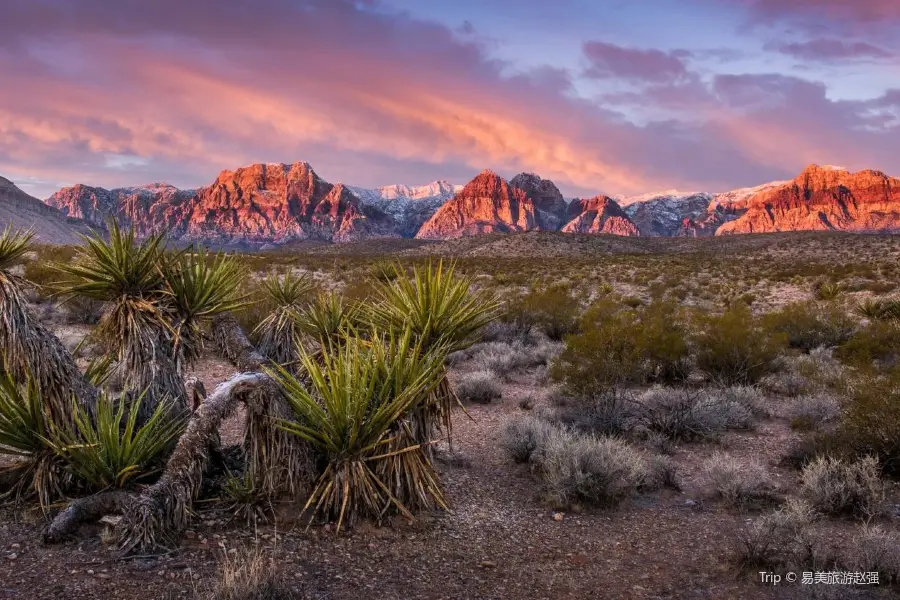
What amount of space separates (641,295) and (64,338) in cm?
2296

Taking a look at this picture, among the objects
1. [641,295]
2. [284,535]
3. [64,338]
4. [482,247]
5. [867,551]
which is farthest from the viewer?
[482,247]

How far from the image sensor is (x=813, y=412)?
8.75m

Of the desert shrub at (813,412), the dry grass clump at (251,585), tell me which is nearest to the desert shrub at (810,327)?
the desert shrub at (813,412)

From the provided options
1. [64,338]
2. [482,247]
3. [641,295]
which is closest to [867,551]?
[64,338]

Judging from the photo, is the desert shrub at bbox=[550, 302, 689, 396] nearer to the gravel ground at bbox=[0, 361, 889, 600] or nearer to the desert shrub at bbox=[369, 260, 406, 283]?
the gravel ground at bbox=[0, 361, 889, 600]

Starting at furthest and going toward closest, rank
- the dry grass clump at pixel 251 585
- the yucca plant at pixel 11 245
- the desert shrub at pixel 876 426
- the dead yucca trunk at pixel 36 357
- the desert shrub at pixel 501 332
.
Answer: the desert shrub at pixel 501 332 → the desert shrub at pixel 876 426 → the yucca plant at pixel 11 245 → the dead yucca trunk at pixel 36 357 → the dry grass clump at pixel 251 585

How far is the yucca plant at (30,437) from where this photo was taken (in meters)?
4.87

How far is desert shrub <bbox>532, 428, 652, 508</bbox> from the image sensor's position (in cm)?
615

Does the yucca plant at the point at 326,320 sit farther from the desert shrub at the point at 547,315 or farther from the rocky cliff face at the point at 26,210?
the rocky cliff face at the point at 26,210

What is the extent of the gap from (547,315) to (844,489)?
35.9ft

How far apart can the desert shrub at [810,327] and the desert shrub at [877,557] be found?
1040 cm

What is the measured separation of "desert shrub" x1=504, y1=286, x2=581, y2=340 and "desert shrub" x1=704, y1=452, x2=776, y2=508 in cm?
947

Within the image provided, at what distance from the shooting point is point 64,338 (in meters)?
14.0

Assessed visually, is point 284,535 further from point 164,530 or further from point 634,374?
point 634,374
